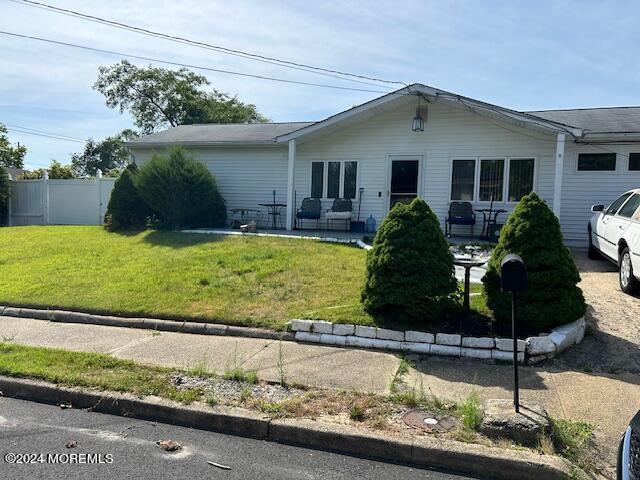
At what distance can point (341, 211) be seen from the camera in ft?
48.4

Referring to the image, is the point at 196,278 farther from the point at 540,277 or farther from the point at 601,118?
the point at 601,118

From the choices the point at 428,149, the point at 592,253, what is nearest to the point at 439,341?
the point at 592,253

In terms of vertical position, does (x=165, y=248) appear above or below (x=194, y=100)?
below

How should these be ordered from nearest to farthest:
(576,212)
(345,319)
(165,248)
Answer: (345,319)
(165,248)
(576,212)

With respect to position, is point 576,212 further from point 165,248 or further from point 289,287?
point 165,248

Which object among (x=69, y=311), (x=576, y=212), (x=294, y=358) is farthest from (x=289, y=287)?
(x=576, y=212)

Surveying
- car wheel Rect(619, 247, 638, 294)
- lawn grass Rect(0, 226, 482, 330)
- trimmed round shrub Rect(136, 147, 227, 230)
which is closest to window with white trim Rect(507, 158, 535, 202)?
lawn grass Rect(0, 226, 482, 330)

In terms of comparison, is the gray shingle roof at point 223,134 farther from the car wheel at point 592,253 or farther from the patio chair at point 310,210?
the car wheel at point 592,253

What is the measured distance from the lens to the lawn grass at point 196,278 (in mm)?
6957

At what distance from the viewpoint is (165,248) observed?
11438 millimetres

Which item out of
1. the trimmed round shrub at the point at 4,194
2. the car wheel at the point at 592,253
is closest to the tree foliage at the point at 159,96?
the trimmed round shrub at the point at 4,194

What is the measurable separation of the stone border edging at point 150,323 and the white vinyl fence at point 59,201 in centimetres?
1256

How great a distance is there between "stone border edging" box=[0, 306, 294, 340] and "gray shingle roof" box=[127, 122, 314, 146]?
9208 mm

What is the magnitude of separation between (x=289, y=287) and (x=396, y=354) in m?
2.64
